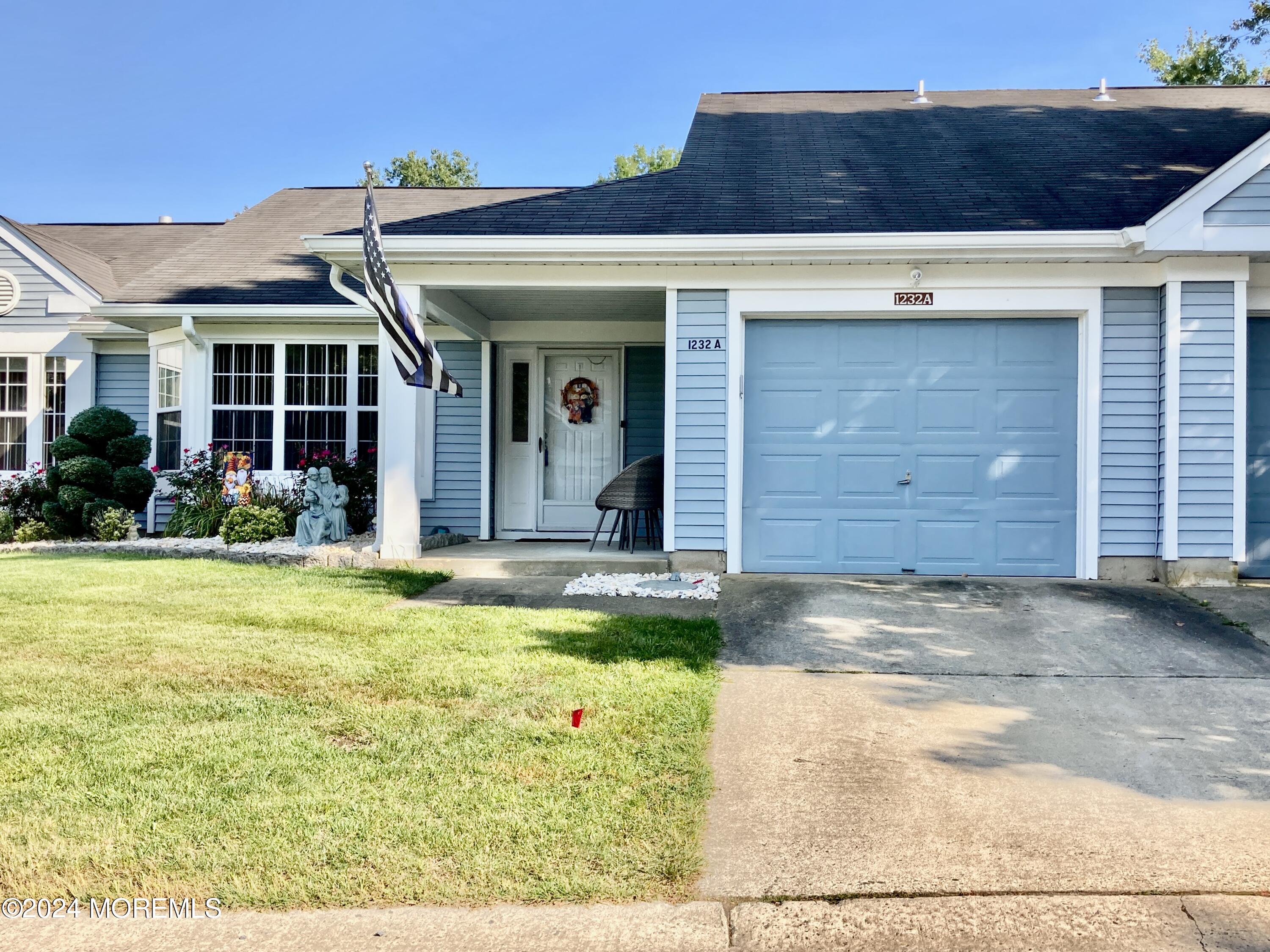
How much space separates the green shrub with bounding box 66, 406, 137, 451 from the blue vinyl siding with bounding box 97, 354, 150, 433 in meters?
0.98

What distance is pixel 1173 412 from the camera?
290 inches

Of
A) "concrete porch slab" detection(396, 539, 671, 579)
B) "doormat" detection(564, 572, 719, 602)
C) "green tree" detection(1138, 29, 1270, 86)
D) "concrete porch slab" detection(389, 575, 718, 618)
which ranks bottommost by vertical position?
"concrete porch slab" detection(389, 575, 718, 618)

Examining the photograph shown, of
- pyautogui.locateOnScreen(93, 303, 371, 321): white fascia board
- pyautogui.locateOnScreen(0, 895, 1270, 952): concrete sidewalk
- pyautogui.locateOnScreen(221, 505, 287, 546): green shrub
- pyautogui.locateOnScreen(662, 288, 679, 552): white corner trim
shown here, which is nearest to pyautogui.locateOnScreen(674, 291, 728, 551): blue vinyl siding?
pyautogui.locateOnScreen(662, 288, 679, 552): white corner trim

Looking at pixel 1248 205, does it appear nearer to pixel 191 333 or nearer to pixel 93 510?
pixel 191 333

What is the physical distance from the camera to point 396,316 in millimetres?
7035

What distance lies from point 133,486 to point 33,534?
Result: 1.27 metres

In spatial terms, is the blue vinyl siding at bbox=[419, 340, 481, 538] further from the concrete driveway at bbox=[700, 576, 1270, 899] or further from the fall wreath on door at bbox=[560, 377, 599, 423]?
the concrete driveway at bbox=[700, 576, 1270, 899]

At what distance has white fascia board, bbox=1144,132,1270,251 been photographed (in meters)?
6.94

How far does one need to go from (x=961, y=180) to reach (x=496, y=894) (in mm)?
8153

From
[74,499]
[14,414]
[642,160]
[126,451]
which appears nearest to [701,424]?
[126,451]

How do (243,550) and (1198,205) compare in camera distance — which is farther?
(243,550)

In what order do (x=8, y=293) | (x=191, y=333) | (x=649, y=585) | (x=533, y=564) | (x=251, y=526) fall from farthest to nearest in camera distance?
(x=8, y=293) < (x=191, y=333) < (x=251, y=526) < (x=533, y=564) < (x=649, y=585)

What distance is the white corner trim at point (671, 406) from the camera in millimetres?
7898

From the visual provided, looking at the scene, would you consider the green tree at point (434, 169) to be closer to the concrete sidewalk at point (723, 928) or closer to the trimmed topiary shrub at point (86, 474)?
the trimmed topiary shrub at point (86, 474)
